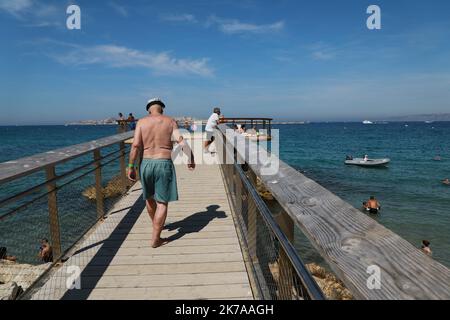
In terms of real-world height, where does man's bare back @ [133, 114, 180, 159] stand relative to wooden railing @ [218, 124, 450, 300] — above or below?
above

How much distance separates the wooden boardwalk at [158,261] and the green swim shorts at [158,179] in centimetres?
65

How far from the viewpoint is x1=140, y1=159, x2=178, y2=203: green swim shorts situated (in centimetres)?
359

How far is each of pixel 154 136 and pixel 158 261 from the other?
4.64 ft

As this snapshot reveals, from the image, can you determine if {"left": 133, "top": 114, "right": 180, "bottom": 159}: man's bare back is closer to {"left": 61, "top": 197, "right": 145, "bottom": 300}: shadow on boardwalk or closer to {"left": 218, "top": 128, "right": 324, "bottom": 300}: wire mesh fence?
{"left": 218, "top": 128, "right": 324, "bottom": 300}: wire mesh fence

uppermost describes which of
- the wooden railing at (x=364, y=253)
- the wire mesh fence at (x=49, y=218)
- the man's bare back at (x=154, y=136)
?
the man's bare back at (x=154, y=136)

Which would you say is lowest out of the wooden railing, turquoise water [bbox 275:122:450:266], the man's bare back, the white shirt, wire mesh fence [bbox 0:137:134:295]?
turquoise water [bbox 275:122:450:266]

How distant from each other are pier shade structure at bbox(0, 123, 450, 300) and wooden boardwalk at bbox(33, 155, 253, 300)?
12 mm

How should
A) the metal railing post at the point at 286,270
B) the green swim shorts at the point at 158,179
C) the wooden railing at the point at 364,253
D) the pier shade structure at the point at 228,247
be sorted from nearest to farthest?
the wooden railing at the point at 364,253 < the pier shade structure at the point at 228,247 < the metal railing post at the point at 286,270 < the green swim shorts at the point at 158,179

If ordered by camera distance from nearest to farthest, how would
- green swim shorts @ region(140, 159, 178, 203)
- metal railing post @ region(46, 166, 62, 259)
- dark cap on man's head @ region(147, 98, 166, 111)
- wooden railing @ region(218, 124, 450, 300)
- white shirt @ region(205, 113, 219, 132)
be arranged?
wooden railing @ region(218, 124, 450, 300) < metal railing post @ region(46, 166, 62, 259) < green swim shorts @ region(140, 159, 178, 203) < dark cap on man's head @ region(147, 98, 166, 111) < white shirt @ region(205, 113, 219, 132)

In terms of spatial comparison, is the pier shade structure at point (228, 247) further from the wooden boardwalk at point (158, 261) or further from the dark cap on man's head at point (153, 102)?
the dark cap on man's head at point (153, 102)

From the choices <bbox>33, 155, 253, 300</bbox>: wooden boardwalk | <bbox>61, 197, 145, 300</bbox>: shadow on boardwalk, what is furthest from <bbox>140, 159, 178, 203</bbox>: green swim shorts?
<bbox>61, 197, 145, 300</bbox>: shadow on boardwalk

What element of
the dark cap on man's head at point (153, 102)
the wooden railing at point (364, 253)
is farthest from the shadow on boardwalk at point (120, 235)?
the wooden railing at point (364, 253)

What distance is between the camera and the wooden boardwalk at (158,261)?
9.08 ft

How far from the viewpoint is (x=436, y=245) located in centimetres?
1274
